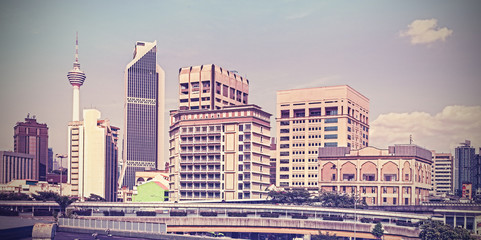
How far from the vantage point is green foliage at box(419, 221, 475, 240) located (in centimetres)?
16075

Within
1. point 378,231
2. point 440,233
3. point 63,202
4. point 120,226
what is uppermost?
point 63,202

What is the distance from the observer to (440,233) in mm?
162750

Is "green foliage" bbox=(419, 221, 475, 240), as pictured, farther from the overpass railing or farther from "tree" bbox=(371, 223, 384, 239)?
the overpass railing

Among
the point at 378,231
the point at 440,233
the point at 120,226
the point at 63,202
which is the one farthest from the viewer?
the point at 63,202

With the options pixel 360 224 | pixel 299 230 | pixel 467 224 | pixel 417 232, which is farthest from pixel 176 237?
pixel 467 224

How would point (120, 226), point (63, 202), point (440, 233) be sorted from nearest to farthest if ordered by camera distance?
point (120, 226) → point (440, 233) → point (63, 202)

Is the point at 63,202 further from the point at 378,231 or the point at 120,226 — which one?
the point at 378,231

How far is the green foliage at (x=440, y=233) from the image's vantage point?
161m

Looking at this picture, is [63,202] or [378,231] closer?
[378,231]

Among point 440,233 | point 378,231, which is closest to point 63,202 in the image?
point 378,231

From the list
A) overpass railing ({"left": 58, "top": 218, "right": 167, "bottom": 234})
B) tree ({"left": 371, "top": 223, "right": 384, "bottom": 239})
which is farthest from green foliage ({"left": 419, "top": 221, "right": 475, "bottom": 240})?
overpass railing ({"left": 58, "top": 218, "right": 167, "bottom": 234})

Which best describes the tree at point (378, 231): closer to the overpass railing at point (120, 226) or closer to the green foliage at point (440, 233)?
the green foliage at point (440, 233)

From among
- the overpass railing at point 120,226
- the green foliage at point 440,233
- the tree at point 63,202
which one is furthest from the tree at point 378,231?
the tree at point 63,202

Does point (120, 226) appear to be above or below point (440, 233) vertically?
above
